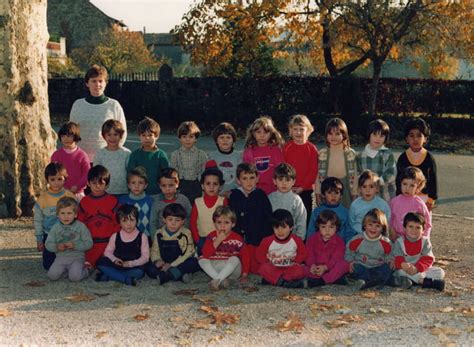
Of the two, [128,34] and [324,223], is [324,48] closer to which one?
[324,223]

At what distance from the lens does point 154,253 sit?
635 centimetres

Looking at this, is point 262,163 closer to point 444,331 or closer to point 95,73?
point 95,73

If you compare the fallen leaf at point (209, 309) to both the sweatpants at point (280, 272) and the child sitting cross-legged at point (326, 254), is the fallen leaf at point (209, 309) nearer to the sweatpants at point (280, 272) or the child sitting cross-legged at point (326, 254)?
the sweatpants at point (280, 272)

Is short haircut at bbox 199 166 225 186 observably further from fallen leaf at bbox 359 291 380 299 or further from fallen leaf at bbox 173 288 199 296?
fallen leaf at bbox 359 291 380 299

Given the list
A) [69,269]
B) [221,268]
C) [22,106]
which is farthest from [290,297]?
[22,106]

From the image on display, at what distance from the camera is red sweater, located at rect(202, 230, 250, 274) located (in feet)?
20.5

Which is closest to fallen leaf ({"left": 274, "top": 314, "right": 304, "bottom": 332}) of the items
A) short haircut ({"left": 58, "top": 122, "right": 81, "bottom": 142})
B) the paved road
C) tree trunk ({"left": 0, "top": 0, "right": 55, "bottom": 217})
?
short haircut ({"left": 58, "top": 122, "right": 81, "bottom": 142})

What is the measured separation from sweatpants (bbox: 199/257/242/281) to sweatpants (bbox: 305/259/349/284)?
68cm

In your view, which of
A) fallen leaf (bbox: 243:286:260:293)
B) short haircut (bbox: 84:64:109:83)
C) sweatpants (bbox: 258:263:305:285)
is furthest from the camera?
short haircut (bbox: 84:64:109:83)

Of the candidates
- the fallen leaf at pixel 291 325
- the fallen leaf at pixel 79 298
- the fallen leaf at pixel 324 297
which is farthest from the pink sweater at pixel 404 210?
the fallen leaf at pixel 79 298

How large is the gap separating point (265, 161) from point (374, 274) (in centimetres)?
173

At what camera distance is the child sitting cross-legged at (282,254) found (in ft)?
20.0

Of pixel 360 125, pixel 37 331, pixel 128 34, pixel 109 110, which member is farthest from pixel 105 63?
pixel 37 331

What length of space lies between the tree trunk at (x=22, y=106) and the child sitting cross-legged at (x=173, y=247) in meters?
3.07
